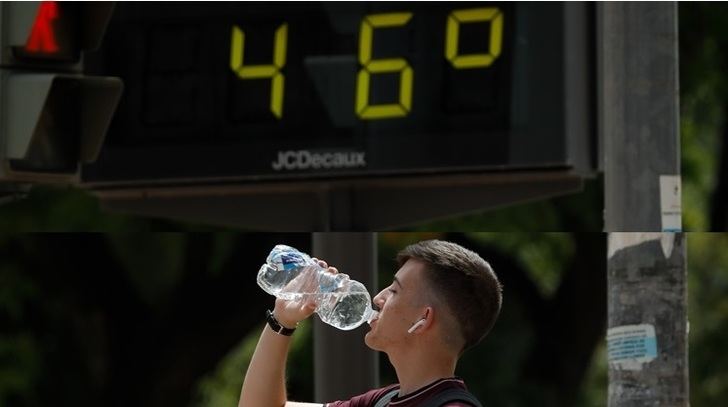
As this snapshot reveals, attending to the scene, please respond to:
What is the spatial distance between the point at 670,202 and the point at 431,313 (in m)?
1.39

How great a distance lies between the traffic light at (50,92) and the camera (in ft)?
20.4

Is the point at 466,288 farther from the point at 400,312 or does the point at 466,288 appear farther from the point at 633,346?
the point at 633,346

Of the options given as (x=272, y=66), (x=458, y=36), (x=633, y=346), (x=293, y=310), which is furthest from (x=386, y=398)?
(x=272, y=66)

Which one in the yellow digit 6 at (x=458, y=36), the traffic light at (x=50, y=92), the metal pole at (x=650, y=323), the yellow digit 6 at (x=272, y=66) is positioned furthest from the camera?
the yellow digit 6 at (x=272, y=66)

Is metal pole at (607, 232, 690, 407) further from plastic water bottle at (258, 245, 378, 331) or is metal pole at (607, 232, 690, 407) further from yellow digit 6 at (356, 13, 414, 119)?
yellow digit 6 at (356, 13, 414, 119)

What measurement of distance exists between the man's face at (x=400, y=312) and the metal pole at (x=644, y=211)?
1233 mm

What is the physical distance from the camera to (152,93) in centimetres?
889

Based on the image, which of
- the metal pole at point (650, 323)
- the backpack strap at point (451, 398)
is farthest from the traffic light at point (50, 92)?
the backpack strap at point (451, 398)

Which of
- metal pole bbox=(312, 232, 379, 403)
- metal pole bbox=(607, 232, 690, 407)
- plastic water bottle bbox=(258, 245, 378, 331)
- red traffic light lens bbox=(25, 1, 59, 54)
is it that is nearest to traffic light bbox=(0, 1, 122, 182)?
red traffic light lens bbox=(25, 1, 59, 54)

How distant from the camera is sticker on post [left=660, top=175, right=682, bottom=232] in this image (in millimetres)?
5438

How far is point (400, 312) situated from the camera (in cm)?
431

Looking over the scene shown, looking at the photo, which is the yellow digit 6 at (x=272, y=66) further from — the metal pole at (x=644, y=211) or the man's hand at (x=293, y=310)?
the man's hand at (x=293, y=310)

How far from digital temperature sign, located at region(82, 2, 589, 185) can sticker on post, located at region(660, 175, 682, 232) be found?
2.38m

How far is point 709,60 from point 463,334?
879cm
